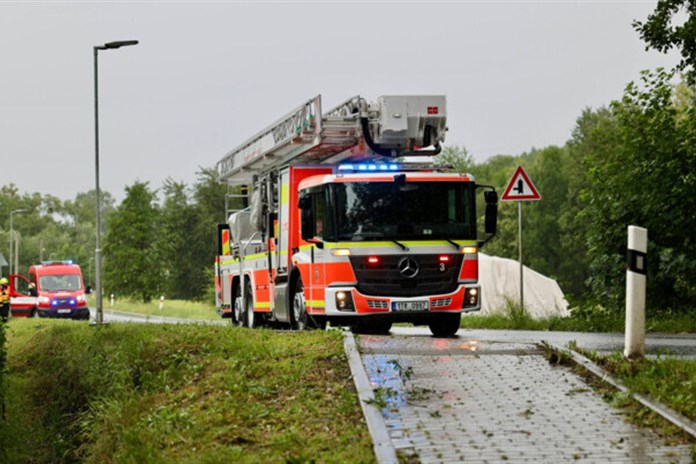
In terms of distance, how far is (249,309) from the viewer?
79.0 feet

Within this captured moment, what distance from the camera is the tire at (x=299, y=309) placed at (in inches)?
754

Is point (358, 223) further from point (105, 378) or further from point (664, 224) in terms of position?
point (664, 224)

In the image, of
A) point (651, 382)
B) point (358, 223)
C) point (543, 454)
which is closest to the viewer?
point (543, 454)

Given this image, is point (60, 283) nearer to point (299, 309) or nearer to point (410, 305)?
point (299, 309)

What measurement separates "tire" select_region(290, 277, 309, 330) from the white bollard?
8.63 metres

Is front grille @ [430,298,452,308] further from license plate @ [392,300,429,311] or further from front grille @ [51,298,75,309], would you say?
front grille @ [51,298,75,309]

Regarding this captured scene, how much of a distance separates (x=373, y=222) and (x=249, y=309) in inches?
266

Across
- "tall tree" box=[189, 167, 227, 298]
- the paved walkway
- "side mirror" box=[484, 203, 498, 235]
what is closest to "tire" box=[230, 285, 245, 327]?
"side mirror" box=[484, 203, 498, 235]

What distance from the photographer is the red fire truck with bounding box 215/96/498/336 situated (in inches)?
701

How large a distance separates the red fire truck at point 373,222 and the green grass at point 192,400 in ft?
7.69

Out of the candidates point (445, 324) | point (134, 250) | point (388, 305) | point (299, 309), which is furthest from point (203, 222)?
Result: point (388, 305)

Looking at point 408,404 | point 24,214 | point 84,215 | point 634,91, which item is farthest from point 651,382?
point 84,215

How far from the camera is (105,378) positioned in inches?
636

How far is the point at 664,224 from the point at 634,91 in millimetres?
3018
